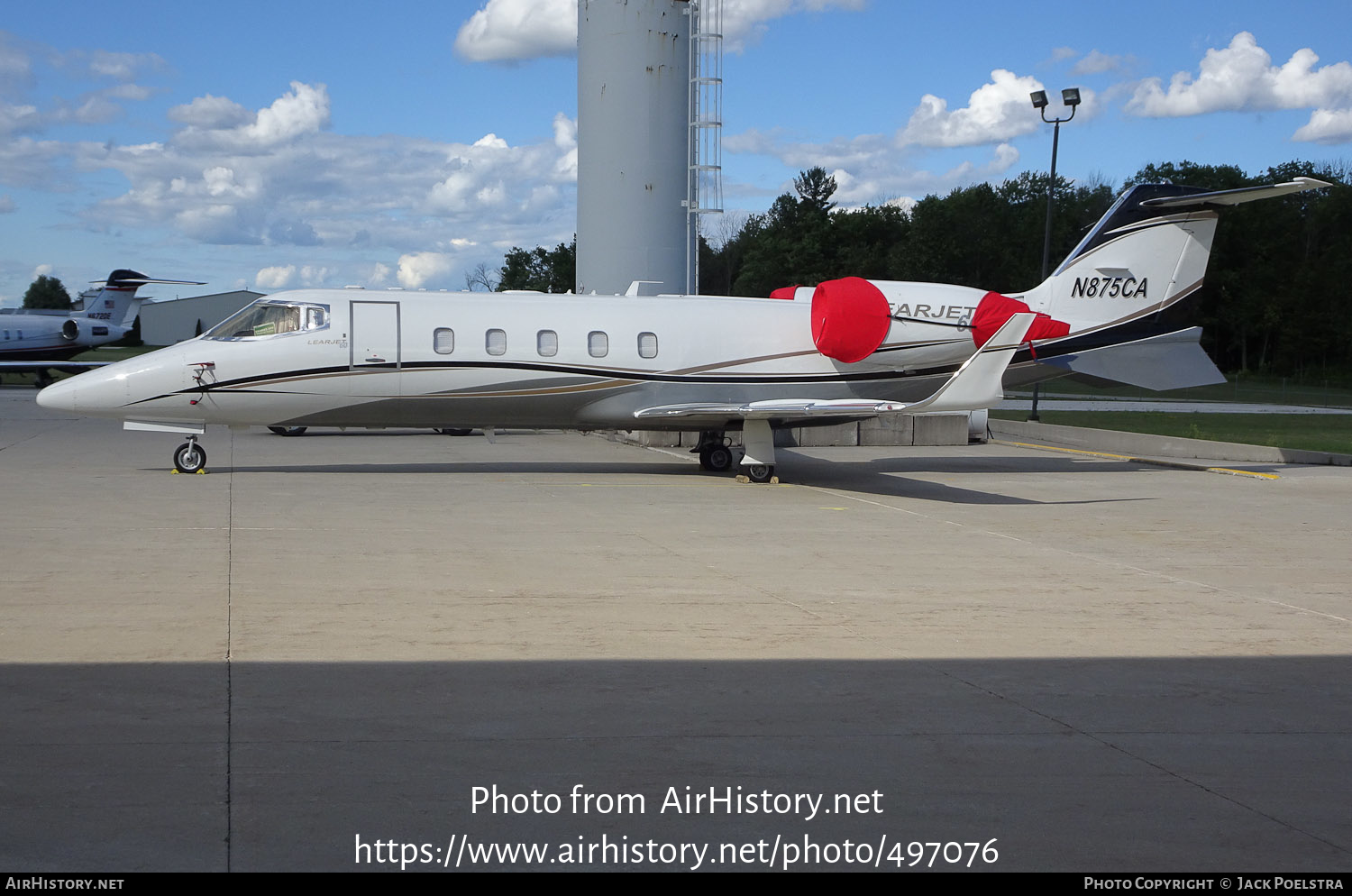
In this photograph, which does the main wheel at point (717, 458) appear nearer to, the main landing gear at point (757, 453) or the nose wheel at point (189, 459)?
the main landing gear at point (757, 453)

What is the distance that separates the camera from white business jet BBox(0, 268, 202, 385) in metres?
53.0

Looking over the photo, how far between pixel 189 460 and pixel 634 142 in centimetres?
1591

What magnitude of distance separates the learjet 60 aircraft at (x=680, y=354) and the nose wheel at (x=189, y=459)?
31mm

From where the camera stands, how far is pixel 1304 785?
572 cm

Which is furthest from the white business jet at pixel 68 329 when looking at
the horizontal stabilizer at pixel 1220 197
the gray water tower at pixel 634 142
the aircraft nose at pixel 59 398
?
the horizontal stabilizer at pixel 1220 197

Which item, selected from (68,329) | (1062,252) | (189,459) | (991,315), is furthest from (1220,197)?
(1062,252)

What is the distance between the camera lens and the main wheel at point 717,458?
22.1 meters

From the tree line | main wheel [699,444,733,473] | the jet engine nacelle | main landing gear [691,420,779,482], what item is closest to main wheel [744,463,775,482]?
main landing gear [691,420,779,482]

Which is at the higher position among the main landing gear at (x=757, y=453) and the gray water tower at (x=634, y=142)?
the gray water tower at (x=634, y=142)

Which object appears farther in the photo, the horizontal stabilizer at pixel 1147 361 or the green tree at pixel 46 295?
the green tree at pixel 46 295

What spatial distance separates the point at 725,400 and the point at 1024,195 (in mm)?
99646

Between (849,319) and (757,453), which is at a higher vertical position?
(849,319)

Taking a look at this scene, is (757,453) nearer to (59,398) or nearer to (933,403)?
(933,403)

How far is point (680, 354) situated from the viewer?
20.6 meters
